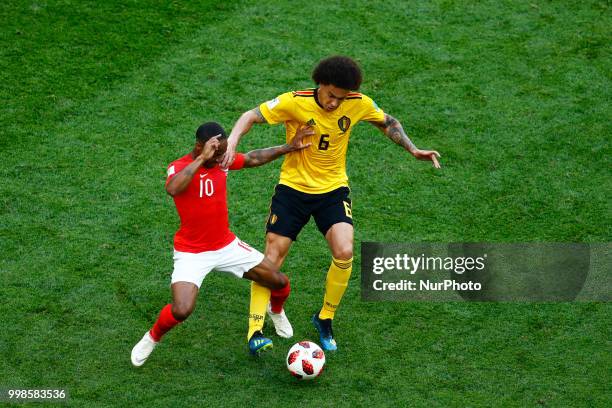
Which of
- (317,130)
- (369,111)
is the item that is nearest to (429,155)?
(369,111)

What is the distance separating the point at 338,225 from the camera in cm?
823

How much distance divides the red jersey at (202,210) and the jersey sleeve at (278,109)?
0.57 meters

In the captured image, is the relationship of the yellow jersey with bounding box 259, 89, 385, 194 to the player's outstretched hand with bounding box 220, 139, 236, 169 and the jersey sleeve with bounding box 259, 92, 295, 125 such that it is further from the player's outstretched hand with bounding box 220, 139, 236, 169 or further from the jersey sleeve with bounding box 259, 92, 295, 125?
the player's outstretched hand with bounding box 220, 139, 236, 169

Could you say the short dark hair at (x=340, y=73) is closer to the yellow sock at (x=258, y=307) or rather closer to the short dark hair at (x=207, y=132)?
the short dark hair at (x=207, y=132)

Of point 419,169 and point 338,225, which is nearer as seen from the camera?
point 338,225

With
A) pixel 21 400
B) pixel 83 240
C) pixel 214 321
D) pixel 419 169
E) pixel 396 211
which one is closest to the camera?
pixel 21 400

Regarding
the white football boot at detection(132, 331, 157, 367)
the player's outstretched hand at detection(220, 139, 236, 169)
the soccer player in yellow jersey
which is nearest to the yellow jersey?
the soccer player in yellow jersey

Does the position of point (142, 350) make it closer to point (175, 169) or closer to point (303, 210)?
point (175, 169)

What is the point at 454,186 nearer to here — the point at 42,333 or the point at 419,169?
the point at 419,169

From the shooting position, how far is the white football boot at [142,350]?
7.84 meters

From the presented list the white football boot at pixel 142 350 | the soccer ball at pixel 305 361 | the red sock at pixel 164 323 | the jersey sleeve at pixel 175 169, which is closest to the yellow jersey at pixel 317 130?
the jersey sleeve at pixel 175 169

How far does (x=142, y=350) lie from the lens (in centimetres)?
785

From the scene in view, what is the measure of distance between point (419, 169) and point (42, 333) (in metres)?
4.72

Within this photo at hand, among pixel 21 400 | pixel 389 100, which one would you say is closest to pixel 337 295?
pixel 21 400
